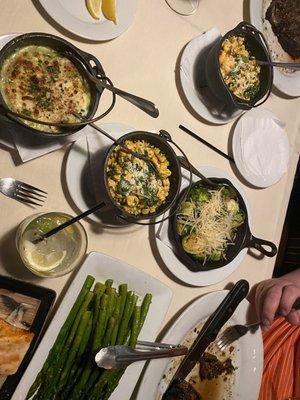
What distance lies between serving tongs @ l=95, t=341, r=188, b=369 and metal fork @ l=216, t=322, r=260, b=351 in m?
0.34

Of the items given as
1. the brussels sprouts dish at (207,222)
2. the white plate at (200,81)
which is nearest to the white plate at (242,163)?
the white plate at (200,81)

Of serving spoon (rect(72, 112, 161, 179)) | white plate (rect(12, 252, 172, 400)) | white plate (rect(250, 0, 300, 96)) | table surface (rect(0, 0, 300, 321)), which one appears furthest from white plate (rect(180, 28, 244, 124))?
white plate (rect(12, 252, 172, 400))

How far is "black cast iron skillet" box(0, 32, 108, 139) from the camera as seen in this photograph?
2.00 meters

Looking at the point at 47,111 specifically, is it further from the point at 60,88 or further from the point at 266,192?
the point at 266,192

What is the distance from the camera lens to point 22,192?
87.2 inches

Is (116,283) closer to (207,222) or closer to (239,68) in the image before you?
(207,222)

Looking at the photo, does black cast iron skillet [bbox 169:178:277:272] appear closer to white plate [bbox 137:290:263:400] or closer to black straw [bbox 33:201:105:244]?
white plate [bbox 137:290:263:400]

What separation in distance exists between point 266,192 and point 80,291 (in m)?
1.32

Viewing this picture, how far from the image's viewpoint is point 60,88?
7.20 feet

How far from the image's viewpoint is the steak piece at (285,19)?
9.21 ft

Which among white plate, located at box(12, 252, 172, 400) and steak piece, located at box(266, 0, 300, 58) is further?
steak piece, located at box(266, 0, 300, 58)

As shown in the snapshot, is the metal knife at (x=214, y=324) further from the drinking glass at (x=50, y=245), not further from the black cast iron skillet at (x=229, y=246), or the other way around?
the drinking glass at (x=50, y=245)

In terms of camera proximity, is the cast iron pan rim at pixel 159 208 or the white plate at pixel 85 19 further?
the white plate at pixel 85 19

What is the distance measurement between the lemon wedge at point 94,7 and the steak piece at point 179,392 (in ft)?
6.43
